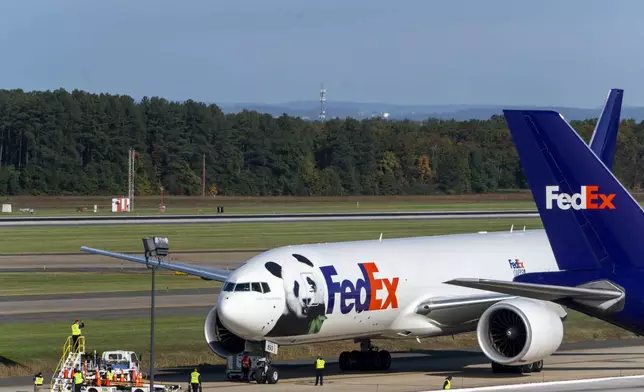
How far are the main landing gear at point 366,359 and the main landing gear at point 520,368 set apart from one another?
479 cm

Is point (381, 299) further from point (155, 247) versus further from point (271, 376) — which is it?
point (155, 247)

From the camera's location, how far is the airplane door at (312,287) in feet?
135

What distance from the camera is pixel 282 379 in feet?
142

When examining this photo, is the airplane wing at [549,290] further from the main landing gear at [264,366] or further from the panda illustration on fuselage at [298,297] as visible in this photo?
the main landing gear at [264,366]

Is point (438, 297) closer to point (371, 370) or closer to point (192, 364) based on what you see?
point (371, 370)

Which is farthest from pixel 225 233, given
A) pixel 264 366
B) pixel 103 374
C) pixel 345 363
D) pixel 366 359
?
pixel 103 374

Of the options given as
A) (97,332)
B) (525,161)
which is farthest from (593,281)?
(97,332)

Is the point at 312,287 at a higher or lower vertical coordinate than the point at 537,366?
higher

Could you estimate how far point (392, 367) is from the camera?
4788 cm

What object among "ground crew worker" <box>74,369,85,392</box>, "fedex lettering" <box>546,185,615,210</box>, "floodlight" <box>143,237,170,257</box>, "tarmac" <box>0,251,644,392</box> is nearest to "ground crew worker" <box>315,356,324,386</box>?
"tarmac" <box>0,251,644,392</box>

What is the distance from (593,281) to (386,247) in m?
14.3

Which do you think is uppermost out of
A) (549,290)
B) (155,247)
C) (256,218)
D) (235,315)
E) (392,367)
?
(155,247)

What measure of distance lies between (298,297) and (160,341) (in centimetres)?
1361

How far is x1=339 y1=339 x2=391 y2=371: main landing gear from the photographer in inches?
1829
